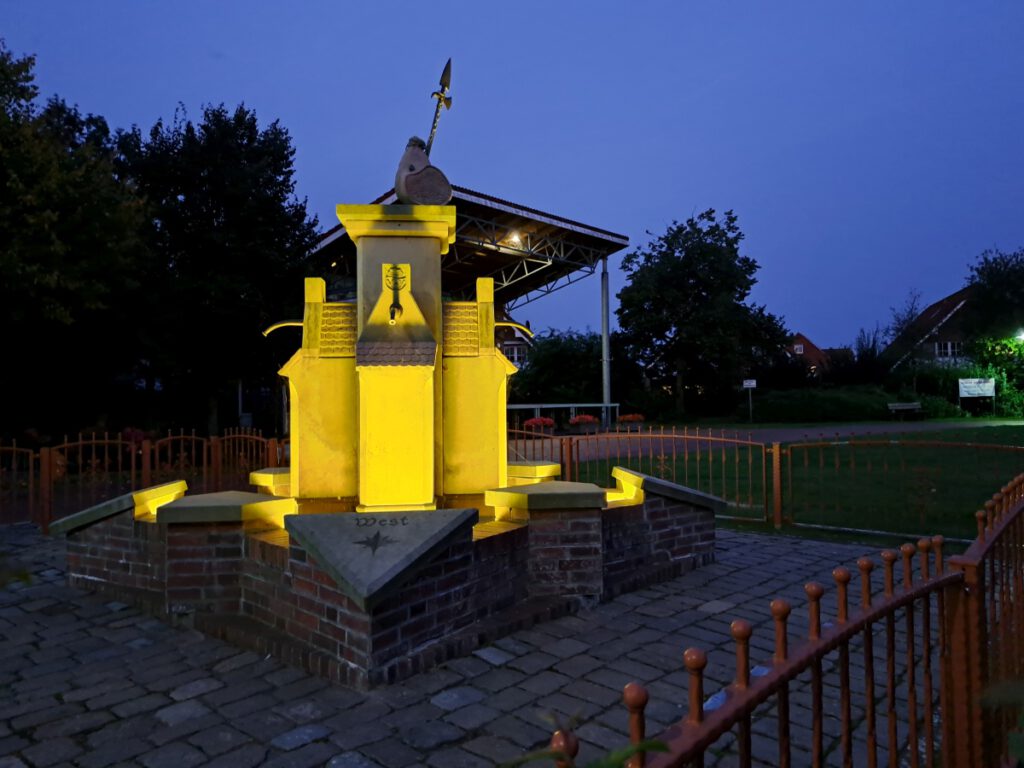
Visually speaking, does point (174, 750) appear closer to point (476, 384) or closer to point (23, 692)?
point (23, 692)

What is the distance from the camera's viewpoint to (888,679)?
1903 millimetres

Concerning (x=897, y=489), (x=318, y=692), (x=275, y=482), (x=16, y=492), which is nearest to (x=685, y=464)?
(x=897, y=489)

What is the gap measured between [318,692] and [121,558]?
8.29 ft

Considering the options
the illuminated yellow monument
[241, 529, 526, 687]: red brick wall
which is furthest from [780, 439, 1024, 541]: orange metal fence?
[241, 529, 526, 687]: red brick wall

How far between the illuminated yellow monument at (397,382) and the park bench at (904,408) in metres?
27.3

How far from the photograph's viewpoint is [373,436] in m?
4.52

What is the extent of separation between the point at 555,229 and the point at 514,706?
19518 mm

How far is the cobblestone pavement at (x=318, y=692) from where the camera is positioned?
276 cm

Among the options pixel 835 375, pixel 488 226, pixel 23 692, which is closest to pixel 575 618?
pixel 23 692

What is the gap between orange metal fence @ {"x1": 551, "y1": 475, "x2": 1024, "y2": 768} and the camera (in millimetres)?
1363

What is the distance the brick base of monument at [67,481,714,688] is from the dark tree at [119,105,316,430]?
12676 millimetres

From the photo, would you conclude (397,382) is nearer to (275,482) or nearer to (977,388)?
(275,482)

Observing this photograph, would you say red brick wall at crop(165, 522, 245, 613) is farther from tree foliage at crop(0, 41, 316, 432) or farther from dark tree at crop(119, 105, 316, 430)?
dark tree at crop(119, 105, 316, 430)

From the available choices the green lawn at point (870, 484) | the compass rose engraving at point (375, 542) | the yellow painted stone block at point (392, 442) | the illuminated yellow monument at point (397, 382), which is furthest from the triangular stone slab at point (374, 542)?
the green lawn at point (870, 484)
